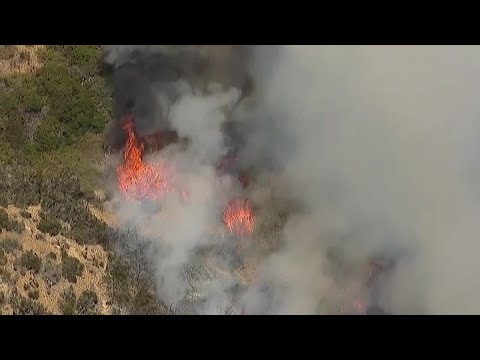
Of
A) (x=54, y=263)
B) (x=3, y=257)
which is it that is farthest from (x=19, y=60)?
(x=3, y=257)

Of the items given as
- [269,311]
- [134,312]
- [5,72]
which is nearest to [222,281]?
[269,311]

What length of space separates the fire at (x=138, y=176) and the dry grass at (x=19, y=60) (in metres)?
6.60

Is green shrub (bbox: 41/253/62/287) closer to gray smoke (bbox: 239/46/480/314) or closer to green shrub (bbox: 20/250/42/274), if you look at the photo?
green shrub (bbox: 20/250/42/274)

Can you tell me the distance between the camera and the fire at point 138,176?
1015 inches

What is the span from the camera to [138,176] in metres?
26.5

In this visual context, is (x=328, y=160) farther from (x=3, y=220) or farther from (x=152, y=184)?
(x=3, y=220)

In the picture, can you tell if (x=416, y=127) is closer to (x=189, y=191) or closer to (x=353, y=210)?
(x=353, y=210)

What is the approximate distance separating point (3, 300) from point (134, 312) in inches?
162

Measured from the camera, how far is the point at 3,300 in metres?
17.8

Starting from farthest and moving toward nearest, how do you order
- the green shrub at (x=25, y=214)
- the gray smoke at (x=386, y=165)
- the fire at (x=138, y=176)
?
the fire at (x=138, y=176)
the gray smoke at (x=386, y=165)
the green shrub at (x=25, y=214)

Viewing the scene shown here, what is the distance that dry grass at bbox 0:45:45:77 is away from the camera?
30103 mm

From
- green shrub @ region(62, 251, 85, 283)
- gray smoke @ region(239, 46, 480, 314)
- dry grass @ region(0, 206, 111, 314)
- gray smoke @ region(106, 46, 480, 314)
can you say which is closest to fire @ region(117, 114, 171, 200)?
gray smoke @ region(106, 46, 480, 314)

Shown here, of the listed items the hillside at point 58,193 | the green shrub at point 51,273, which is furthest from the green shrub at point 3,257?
the green shrub at point 51,273

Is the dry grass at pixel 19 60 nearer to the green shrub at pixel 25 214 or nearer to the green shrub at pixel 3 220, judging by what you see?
→ the green shrub at pixel 25 214
